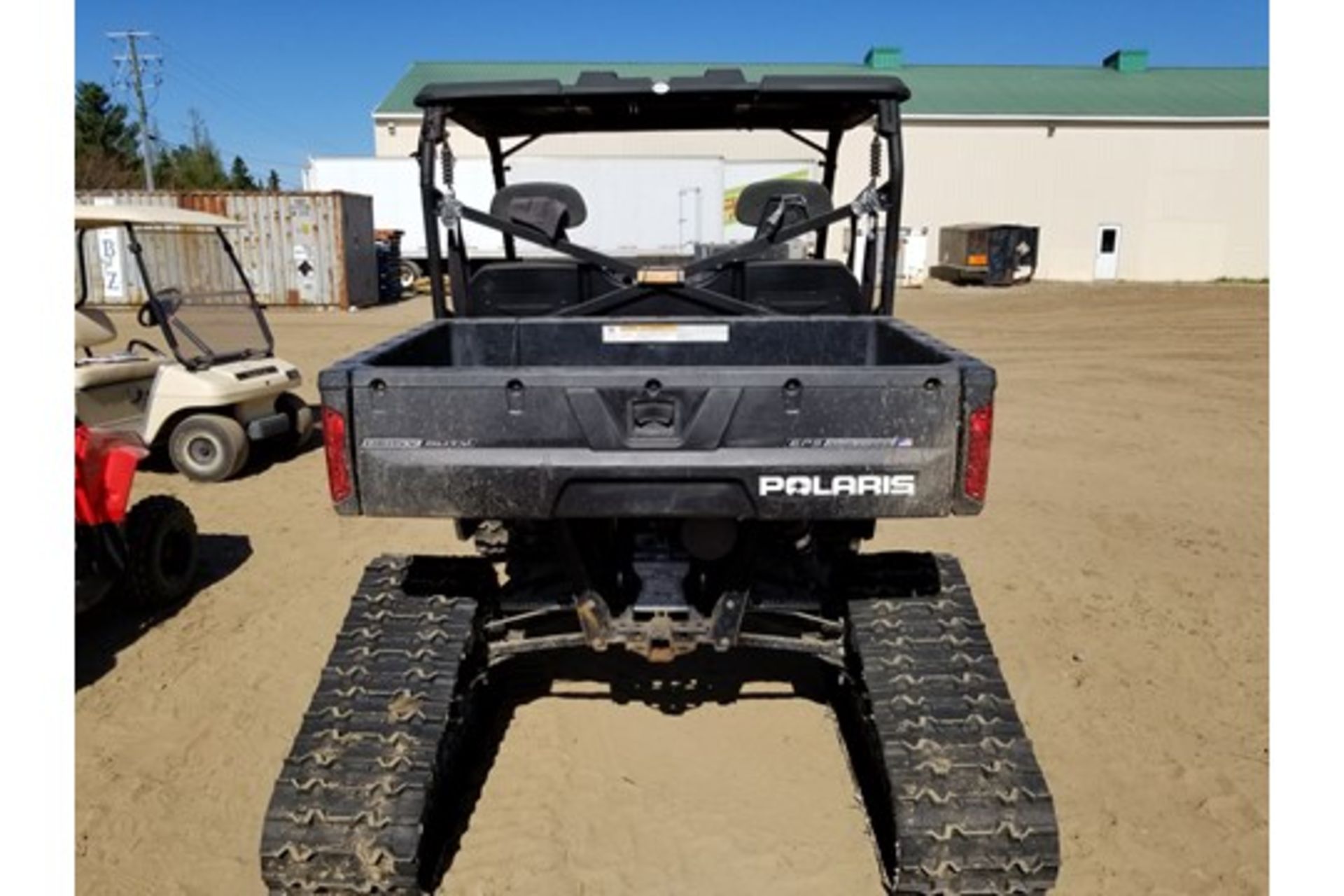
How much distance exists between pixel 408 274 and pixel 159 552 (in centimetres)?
1965

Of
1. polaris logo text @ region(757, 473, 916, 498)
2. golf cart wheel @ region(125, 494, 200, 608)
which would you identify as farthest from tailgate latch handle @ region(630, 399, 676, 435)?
golf cart wheel @ region(125, 494, 200, 608)

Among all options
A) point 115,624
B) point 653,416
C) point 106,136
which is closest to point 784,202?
point 653,416

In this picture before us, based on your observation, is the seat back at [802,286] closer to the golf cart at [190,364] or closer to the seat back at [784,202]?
the seat back at [784,202]

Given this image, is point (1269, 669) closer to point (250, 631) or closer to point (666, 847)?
point (666, 847)

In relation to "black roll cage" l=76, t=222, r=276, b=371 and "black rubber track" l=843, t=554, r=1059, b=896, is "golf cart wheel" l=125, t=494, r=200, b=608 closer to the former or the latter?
"black roll cage" l=76, t=222, r=276, b=371

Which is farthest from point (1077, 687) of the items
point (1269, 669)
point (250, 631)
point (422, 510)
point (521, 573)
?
point (250, 631)

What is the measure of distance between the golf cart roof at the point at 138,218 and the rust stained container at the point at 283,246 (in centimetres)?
1243

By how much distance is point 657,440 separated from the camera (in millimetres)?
2625

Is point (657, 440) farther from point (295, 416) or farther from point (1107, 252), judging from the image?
point (1107, 252)

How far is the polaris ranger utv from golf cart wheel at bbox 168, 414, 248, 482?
3.76 metres

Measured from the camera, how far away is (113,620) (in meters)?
4.77

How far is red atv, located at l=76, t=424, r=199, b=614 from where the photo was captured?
13.9 feet

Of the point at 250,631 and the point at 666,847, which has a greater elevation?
the point at 250,631
